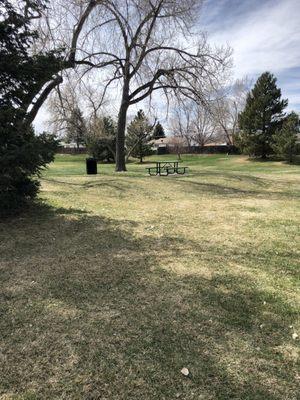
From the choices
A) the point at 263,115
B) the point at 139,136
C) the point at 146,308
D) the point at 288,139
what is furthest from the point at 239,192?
the point at 139,136

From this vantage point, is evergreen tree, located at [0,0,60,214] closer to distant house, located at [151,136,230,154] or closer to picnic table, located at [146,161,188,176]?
picnic table, located at [146,161,188,176]

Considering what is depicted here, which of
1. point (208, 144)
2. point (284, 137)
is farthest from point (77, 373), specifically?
point (208, 144)

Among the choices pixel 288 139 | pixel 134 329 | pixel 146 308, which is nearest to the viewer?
pixel 134 329

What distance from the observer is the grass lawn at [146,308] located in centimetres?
272

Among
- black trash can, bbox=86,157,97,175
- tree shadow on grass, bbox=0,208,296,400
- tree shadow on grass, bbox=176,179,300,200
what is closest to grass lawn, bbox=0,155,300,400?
tree shadow on grass, bbox=0,208,296,400

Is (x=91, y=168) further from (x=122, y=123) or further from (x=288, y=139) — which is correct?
(x=288, y=139)

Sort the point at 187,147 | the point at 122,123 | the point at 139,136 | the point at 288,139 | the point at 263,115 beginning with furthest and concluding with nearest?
the point at 187,147 < the point at 139,136 < the point at 263,115 < the point at 288,139 < the point at 122,123

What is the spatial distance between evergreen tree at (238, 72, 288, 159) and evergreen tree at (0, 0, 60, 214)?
111 ft

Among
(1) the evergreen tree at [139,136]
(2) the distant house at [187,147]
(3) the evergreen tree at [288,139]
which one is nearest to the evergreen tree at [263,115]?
(3) the evergreen tree at [288,139]

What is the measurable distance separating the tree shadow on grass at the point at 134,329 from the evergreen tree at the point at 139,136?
41.8m

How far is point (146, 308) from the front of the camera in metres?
3.77

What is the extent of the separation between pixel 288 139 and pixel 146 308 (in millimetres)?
33384

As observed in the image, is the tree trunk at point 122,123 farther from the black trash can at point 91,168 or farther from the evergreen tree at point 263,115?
the evergreen tree at point 263,115

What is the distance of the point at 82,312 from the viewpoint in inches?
143
